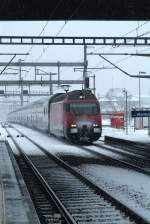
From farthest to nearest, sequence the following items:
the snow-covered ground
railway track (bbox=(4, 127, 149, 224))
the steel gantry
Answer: the snow-covered ground < the steel gantry < railway track (bbox=(4, 127, 149, 224))

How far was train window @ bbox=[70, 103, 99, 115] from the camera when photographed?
3086 centimetres

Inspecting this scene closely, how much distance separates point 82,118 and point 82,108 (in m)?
0.66

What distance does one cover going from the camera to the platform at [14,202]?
8.55 m

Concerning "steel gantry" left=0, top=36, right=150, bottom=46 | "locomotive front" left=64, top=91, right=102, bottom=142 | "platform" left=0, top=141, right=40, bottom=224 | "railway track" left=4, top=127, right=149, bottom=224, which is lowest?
"railway track" left=4, top=127, right=149, bottom=224

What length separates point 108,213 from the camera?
407 inches

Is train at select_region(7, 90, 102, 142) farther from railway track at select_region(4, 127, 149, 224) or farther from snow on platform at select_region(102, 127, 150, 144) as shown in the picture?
railway track at select_region(4, 127, 149, 224)

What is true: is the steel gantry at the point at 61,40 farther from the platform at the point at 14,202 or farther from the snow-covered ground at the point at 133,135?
the platform at the point at 14,202

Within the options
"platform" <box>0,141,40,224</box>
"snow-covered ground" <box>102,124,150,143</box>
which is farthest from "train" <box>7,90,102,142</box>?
"platform" <box>0,141,40,224</box>

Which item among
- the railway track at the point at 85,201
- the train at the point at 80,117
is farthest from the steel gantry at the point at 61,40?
the railway track at the point at 85,201

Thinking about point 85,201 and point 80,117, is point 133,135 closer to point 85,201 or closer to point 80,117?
point 80,117
